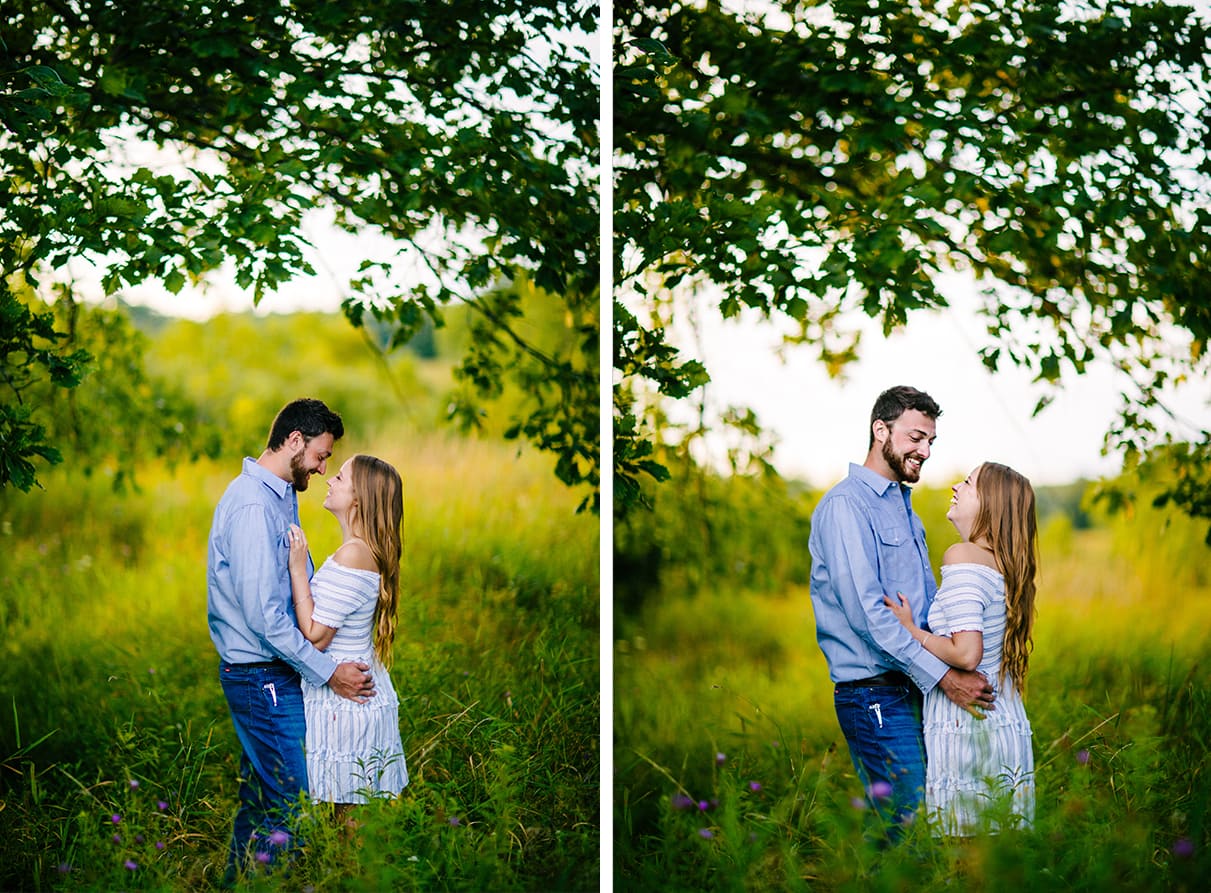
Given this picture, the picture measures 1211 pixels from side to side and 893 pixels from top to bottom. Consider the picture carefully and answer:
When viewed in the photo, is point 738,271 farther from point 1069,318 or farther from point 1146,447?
point 1146,447

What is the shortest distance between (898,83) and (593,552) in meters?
2.06

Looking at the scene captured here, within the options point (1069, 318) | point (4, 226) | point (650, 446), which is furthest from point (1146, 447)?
point (4, 226)

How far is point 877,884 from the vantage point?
10.0ft

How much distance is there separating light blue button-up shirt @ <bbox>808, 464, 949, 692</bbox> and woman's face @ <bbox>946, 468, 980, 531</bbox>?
111mm

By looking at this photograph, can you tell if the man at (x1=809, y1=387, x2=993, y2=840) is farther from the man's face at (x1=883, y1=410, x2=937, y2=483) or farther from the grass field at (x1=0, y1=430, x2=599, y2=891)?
the grass field at (x1=0, y1=430, x2=599, y2=891)

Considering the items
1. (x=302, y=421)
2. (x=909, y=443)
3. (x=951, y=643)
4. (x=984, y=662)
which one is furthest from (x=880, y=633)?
(x=302, y=421)

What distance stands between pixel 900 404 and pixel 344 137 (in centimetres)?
209

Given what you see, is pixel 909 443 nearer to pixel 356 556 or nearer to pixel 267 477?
pixel 356 556

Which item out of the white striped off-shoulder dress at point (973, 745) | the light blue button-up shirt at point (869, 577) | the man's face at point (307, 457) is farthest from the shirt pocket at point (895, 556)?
the man's face at point (307, 457)

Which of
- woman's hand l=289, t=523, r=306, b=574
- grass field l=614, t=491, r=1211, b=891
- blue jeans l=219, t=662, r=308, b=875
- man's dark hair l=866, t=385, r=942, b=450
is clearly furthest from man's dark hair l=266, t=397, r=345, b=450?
man's dark hair l=866, t=385, r=942, b=450

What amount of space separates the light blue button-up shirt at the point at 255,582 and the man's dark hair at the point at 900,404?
190 cm

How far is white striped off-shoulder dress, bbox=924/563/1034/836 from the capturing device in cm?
304

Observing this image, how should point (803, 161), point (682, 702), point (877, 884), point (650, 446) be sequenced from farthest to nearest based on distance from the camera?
point (682, 702)
point (803, 161)
point (650, 446)
point (877, 884)

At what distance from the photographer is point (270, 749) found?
3.14m
